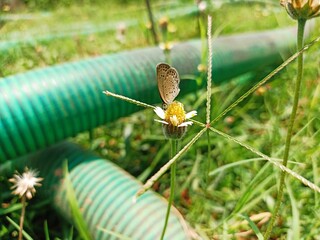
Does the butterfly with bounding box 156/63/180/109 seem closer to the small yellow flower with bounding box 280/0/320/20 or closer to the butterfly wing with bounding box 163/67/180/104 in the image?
the butterfly wing with bounding box 163/67/180/104

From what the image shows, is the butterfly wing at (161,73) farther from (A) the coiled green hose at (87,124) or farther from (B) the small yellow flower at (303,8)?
(A) the coiled green hose at (87,124)

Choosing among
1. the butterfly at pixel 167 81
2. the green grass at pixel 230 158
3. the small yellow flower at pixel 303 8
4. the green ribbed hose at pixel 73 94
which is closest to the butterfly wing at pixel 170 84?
the butterfly at pixel 167 81

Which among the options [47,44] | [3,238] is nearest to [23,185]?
[3,238]

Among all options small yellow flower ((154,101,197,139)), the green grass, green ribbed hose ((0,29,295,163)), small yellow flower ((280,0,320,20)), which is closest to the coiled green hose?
green ribbed hose ((0,29,295,163))

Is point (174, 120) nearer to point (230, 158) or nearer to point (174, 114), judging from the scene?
point (174, 114)

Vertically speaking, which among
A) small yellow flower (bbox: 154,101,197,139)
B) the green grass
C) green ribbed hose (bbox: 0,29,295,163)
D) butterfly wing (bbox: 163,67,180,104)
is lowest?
the green grass

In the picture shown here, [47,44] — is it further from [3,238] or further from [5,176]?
[3,238]
